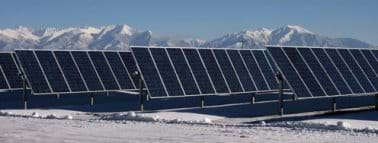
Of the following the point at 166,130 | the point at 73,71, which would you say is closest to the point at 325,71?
the point at 166,130

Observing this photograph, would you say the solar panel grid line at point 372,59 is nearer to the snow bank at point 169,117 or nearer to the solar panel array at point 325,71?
the solar panel array at point 325,71

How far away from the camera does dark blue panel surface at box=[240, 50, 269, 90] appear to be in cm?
3459

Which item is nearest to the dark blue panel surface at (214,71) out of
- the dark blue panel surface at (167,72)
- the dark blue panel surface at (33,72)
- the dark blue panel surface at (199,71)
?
the dark blue panel surface at (199,71)

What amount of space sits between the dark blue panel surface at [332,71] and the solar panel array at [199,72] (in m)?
3.83

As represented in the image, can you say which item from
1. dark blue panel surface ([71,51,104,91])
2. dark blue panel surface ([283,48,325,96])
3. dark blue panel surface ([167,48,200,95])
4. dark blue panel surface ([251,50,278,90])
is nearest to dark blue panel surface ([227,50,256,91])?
dark blue panel surface ([251,50,278,90])

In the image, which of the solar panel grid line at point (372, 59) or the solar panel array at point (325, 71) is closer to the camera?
the solar panel array at point (325, 71)

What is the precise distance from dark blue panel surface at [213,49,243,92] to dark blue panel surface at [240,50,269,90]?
1319mm

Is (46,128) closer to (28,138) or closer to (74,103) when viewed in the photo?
(28,138)

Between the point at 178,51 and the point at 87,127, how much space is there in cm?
1125

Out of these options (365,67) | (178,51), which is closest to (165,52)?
(178,51)

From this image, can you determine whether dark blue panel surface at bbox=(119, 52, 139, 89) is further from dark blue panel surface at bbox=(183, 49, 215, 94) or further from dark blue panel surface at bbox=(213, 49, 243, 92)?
dark blue panel surface at bbox=(183, 49, 215, 94)

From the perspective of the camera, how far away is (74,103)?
119 feet

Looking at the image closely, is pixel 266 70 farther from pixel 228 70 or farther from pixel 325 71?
pixel 325 71

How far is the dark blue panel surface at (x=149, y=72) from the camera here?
29516mm
